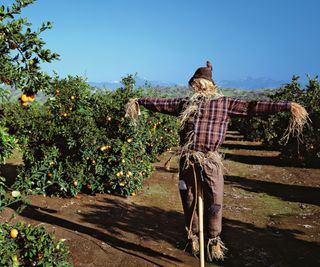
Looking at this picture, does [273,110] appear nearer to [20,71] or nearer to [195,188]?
[195,188]

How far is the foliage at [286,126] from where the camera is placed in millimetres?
12000

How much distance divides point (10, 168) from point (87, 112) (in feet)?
17.4

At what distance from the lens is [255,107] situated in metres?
Result: 4.24

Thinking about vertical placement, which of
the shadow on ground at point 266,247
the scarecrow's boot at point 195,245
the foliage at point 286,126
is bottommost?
the shadow on ground at point 266,247

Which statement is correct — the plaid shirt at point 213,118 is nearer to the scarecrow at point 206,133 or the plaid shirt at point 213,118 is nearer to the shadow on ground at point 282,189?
the scarecrow at point 206,133

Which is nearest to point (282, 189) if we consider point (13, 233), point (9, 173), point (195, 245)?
point (195, 245)

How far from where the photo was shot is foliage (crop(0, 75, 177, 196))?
298 inches

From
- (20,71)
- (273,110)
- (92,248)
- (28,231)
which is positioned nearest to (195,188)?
(273,110)

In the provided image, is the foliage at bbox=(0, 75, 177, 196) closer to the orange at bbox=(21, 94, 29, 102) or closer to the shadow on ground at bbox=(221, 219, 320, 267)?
the shadow on ground at bbox=(221, 219, 320, 267)

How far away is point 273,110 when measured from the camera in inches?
163

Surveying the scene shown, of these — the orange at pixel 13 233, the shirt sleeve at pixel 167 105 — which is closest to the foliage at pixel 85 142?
the shirt sleeve at pixel 167 105

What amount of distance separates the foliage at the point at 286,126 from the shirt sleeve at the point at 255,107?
499 cm

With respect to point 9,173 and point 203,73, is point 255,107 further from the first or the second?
point 9,173

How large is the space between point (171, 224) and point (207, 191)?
6.64 ft
